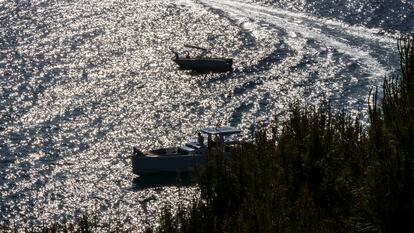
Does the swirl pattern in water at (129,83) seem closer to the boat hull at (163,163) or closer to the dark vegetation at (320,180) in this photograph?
the boat hull at (163,163)

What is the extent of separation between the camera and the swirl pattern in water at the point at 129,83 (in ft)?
266

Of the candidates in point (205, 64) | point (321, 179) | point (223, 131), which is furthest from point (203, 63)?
point (321, 179)

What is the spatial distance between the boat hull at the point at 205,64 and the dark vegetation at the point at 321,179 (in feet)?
245

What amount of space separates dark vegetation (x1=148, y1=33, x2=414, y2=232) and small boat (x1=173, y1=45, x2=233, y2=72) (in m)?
74.7

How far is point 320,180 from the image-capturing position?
4088 centimetres

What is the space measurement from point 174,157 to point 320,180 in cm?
4687

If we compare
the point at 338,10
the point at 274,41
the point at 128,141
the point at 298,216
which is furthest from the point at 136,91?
the point at 298,216

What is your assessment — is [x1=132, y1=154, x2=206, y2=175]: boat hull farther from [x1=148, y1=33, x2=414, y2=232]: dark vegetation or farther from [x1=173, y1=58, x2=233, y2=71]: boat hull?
[x1=148, y1=33, x2=414, y2=232]: dark vegetation

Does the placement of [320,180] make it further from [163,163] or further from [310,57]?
[310,57]

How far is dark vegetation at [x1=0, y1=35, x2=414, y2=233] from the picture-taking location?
29984 millimetres

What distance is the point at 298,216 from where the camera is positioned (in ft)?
104

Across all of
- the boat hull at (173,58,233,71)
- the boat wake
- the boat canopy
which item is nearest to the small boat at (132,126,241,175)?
the boat canopy

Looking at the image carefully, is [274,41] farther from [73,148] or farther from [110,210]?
[110,210]

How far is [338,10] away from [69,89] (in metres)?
57.3
